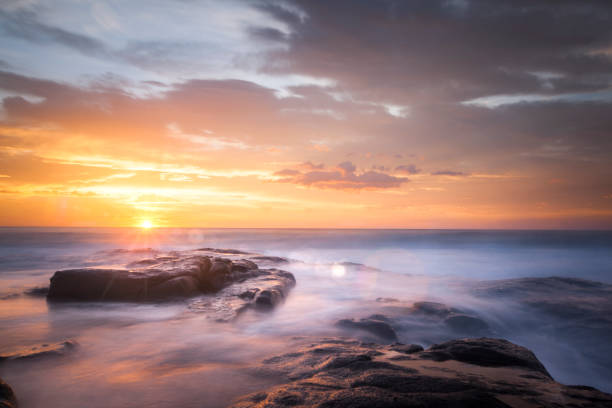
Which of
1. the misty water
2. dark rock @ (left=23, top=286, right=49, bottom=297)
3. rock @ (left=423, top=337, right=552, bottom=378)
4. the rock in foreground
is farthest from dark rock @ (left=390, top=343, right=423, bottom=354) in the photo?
dark rock @ (left=23, top=286, right=49, bottom=297)

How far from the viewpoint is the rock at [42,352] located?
4844mm

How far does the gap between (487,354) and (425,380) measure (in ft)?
5.56

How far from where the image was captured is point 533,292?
13469mm

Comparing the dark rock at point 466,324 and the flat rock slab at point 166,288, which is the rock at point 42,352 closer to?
the flat rock slab at point 166,288

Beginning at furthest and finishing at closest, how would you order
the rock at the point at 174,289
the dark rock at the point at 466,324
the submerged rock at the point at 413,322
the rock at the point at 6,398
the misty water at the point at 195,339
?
the rock at the point at 174,289, the dark rock at the point at 466,324, the submerged rock at the point at 413,322, the misty water at the point at 195,339, the rock at the point at 6,398

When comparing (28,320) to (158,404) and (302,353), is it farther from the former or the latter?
(302,353)

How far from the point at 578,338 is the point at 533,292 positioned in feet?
16.3

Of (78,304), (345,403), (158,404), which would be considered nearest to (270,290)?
(78,304)

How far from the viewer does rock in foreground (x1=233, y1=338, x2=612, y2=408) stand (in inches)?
113

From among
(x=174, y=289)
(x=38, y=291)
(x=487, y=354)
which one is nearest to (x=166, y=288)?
(x=174, y=289)

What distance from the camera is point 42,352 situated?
5.00m

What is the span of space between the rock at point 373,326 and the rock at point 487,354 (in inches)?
99.4

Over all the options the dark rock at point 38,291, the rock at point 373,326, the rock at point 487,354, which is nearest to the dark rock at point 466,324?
the rock at point 373,326

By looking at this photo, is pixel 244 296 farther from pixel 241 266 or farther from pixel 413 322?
pixel 413 322
